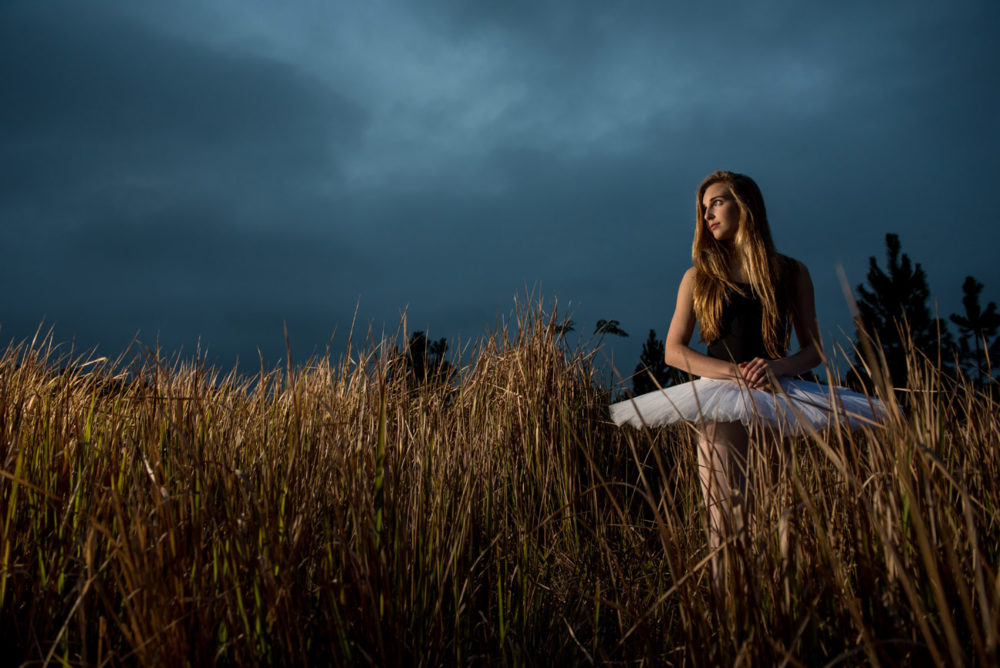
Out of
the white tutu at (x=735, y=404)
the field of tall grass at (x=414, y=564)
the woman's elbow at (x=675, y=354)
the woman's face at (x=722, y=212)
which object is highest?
the woman's face at (x=722, y=212)

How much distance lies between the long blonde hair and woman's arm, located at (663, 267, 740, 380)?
36mm

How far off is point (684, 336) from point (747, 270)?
1.23ft

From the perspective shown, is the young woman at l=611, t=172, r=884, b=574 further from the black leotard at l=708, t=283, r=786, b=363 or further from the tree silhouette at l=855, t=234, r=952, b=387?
the tree silhouette at l=855, t=234, r=952, b=387

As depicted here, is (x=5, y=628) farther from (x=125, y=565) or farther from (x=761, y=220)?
(x=761, y=220)

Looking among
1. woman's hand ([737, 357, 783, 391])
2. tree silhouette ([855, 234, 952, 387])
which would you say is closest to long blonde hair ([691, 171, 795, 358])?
woman's hand ([737, 357, 783, 391])

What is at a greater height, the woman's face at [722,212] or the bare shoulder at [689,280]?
the woman's face at [722,212]

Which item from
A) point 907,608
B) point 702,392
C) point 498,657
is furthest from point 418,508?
point 702,392

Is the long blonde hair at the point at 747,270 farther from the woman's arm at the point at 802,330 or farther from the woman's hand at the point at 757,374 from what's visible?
the woman's hand at the point at 757,374

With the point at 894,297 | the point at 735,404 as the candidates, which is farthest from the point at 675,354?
the point at 894,297

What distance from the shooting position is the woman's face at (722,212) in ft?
9.18

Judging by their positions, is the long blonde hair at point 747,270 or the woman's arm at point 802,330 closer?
the woman's arm at point 802,330

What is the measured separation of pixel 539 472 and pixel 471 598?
146 centimetres

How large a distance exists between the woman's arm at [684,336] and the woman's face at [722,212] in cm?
20

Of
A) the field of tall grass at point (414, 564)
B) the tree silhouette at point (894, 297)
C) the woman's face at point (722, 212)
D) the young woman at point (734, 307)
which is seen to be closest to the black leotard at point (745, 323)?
the young woman at point (734, 307)
